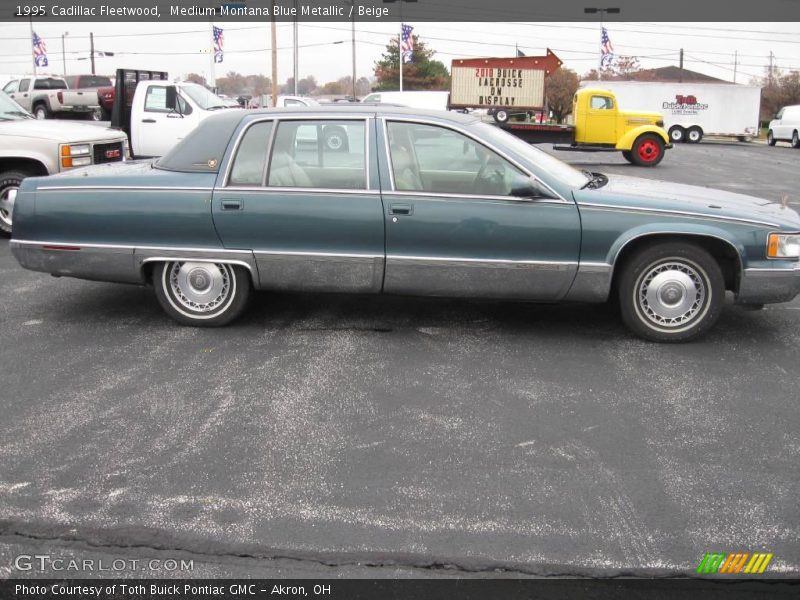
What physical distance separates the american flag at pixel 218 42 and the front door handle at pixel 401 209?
142 feet

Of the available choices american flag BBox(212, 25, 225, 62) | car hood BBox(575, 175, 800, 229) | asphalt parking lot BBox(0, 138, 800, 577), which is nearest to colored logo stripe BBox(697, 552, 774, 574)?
asphalt parking lot BBox(0, 138, 800, 577)

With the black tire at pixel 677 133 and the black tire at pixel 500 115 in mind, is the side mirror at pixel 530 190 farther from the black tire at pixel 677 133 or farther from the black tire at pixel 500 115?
the black tire at pixel 677 133

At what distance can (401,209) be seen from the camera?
17.4 ft

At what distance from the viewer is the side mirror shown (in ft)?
17.0

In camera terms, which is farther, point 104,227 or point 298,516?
point 104,227

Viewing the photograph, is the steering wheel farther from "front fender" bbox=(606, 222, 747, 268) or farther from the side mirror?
"front fender" bbox=(606, 222, 747, 268)

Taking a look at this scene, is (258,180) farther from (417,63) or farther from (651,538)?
(417,63)

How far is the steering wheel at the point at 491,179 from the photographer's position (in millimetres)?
5320

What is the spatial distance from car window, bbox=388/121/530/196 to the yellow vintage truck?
1738 centimetres

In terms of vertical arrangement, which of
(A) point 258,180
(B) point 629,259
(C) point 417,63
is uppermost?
(C) point 417,63

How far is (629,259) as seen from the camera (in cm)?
537

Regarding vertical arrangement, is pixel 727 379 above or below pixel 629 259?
below

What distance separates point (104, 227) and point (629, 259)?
3675mm

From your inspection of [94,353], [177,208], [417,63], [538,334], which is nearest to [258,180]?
[177,208]
